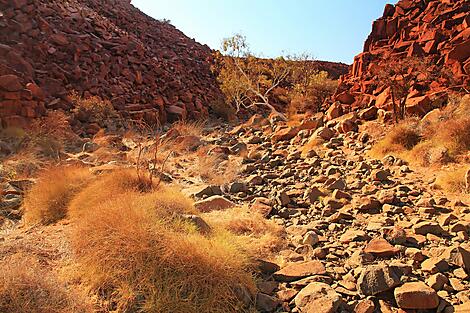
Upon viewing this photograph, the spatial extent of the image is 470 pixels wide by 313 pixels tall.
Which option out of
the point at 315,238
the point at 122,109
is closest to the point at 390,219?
the point at 315,238

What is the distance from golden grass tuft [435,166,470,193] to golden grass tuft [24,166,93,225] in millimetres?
5044

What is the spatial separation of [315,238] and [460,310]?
1.56 m

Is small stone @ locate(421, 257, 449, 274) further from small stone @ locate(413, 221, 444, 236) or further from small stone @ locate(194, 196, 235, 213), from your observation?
small stone @ locate(194, 196, 235, 213)

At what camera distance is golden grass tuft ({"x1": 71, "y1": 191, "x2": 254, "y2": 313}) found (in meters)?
2.67

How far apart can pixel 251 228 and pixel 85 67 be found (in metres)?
13.0

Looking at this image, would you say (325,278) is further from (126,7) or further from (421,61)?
(126,7)

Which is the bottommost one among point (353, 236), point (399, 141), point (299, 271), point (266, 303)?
point (266, 303)

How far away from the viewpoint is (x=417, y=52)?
9672 millimetres

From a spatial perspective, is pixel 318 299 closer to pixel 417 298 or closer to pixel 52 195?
pixel 417 298

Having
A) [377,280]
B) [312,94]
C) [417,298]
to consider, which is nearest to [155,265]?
[377,280]

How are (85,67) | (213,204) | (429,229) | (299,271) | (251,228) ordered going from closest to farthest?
(299,271), (429,229), (251,228), (213,204), (85,67)

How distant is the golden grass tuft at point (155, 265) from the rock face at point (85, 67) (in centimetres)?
882

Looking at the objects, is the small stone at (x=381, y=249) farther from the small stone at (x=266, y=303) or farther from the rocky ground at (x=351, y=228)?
the small stone at (x=266, y=303)

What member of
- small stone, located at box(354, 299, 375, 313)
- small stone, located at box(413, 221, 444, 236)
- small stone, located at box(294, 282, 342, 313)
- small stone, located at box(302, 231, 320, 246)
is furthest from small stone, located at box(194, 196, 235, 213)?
small stone, located at box(354, 299, 375, 313)
